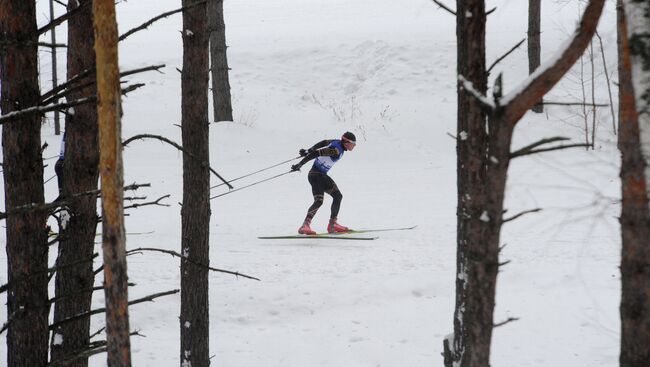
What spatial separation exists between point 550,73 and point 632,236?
1421mm

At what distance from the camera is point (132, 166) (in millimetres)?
17734

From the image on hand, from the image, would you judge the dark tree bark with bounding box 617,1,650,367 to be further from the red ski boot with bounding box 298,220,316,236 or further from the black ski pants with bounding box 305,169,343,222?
the black ski pants with bounding box 305,169,343,222

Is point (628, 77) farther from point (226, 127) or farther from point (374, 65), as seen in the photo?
point (374, 65)

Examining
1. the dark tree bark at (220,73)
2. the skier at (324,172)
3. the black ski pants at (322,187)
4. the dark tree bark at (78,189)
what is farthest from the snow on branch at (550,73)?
the dark tree bark at (220,73)

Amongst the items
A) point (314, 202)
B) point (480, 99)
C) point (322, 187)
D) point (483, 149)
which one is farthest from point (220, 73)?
point (480, 99)

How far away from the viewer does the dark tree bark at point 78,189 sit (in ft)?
15.1

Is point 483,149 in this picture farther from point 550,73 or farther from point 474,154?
point 550,73

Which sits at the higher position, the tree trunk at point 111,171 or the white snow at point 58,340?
the tree trunk at point 111,171

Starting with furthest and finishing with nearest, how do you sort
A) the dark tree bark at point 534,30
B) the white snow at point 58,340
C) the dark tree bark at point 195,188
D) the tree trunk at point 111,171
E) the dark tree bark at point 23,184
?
the dark tree bark at point 534,30, the dark tree bark at point 195,188, the white snow at point 58,340, the dark tree bark at point 23,184, the tree trunk at point 111,171

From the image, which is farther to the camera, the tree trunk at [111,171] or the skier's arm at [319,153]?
the skier's arm at [319,153]

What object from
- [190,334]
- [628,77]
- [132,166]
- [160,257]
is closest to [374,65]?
[132,166]

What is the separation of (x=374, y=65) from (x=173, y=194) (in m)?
12.0

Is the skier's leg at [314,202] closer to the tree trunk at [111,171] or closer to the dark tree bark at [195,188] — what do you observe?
the dark tree bark at [195,188]

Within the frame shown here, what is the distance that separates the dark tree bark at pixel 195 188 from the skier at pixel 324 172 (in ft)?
19.3
